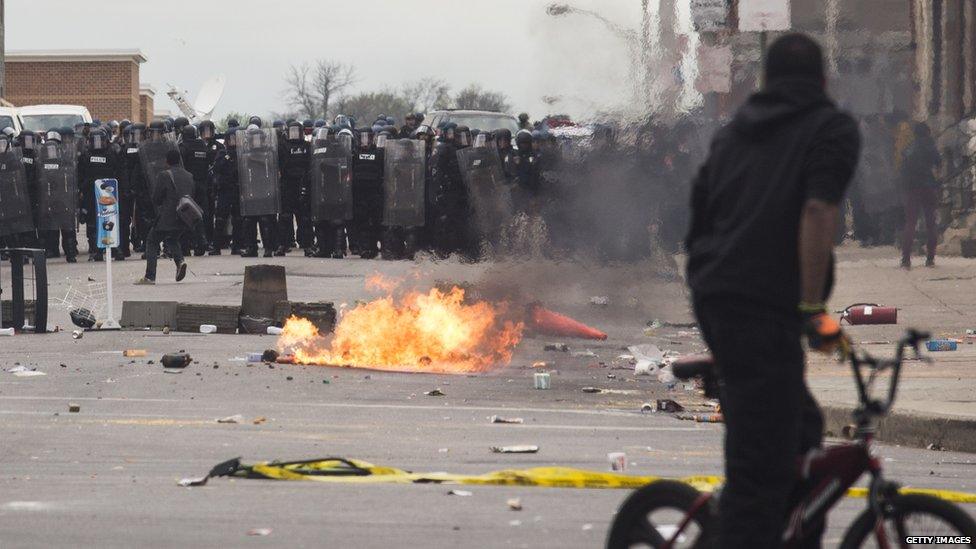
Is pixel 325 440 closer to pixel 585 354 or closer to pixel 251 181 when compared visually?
pixel 585 354

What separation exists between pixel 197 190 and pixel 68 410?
17.4m

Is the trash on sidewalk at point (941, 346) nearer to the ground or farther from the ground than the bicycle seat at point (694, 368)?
nearer to the ground

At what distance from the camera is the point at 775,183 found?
16.2 ft

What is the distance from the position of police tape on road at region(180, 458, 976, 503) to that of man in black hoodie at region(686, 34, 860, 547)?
384 centimetres

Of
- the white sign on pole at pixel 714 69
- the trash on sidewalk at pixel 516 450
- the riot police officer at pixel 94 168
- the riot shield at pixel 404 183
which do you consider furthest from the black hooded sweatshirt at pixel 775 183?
the riot police officer at pixel 94 168

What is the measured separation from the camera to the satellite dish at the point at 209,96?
4647 cm

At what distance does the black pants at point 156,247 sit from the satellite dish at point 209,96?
69.6ft

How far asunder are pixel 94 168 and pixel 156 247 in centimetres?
511

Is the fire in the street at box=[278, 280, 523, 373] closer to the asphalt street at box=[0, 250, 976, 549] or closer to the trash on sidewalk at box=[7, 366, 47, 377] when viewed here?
the asphalt street at box=[0, 250, 976, 549]

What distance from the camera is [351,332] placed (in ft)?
53.1

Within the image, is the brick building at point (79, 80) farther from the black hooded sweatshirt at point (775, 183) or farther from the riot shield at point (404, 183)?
the black hooded sweatshirt at point (775, 183)

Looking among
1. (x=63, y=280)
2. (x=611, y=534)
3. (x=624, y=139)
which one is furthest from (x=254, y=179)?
(x=611, y=534)

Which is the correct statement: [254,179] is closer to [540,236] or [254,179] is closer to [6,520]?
[540,236]

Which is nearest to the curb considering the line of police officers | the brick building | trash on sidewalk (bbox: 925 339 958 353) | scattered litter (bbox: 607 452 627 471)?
scattered litter (bbox: 607 452 627 471)
